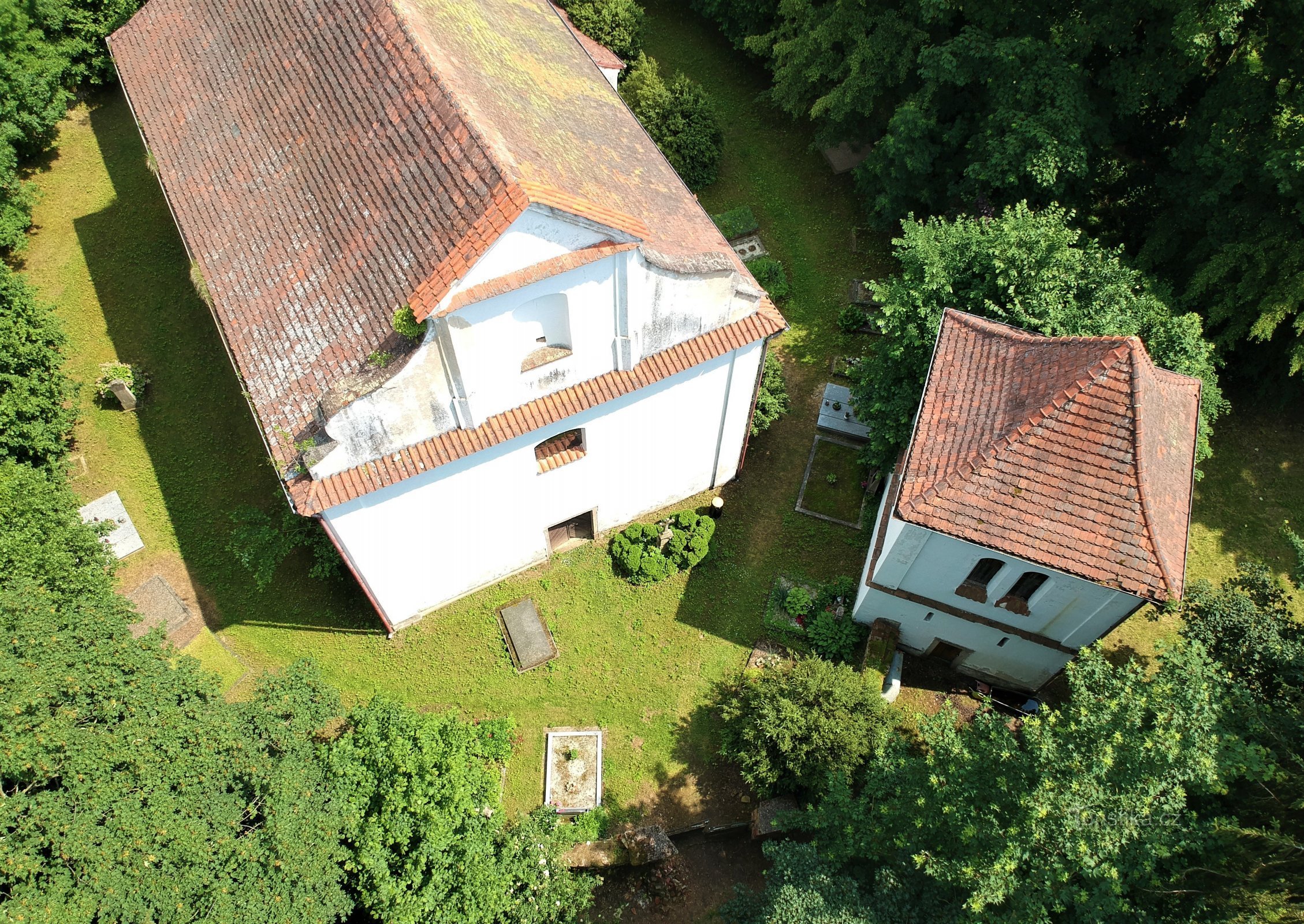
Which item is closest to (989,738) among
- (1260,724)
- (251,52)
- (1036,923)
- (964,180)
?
(1036,923)

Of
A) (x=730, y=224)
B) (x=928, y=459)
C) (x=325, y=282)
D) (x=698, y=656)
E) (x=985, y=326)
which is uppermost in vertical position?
(x=985, y=326)

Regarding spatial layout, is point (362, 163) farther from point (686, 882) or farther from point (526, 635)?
point (686, 882)

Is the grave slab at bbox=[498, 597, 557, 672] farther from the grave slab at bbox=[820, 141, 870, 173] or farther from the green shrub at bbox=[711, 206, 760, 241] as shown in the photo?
the grave slab at bbox=[820, 141, 870, 173]

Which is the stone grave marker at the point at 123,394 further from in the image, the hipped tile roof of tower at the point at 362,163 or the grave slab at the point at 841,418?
the grave slab at the point at 841,418

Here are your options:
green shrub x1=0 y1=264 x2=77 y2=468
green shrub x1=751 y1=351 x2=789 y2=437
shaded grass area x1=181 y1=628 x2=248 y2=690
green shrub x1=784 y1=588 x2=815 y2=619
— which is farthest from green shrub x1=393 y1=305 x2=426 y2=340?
green shrub x1=0 y1=264 x2=77 y2=468

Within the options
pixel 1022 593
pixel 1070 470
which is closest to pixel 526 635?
pixel 1022 593

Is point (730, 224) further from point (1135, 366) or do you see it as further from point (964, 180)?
point (1135, 366)
